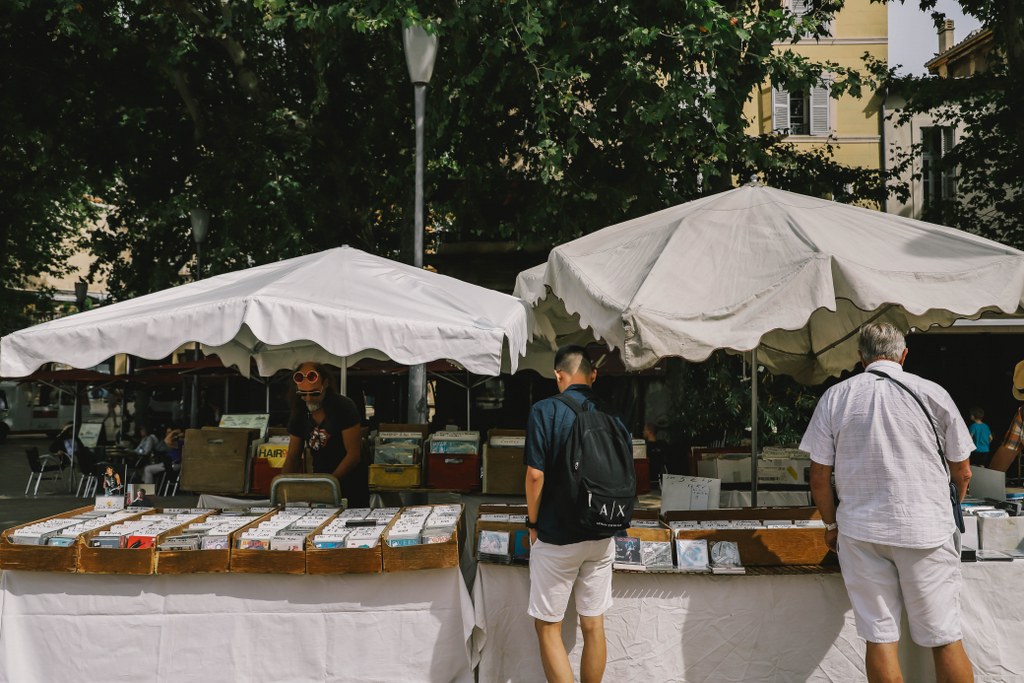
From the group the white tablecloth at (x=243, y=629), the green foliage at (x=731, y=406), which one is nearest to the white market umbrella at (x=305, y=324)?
the white tablecloth at (x=243, y=629)

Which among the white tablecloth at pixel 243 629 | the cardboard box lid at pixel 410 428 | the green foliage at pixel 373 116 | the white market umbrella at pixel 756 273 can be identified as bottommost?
the white tablecloth at pixel 243 629

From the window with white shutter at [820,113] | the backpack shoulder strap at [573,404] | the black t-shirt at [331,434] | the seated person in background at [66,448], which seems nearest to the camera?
the backpack shoulder strap at [573,404]

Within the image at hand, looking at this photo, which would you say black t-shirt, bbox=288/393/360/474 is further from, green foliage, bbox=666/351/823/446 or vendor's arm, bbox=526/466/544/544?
green foliage, bbox=666/351/823/446

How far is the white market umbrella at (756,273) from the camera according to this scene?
4.15 meters

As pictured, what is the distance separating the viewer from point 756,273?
4.38 m

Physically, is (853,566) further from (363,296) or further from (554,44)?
(554,44)

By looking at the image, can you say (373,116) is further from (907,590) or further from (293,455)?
(907,590)

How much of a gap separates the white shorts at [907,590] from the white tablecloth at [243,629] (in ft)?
6.46

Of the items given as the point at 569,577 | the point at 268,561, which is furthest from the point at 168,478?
the point at 569,577

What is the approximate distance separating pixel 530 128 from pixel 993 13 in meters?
7.08

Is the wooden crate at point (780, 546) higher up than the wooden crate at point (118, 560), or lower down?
higher up

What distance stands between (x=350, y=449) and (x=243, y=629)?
1708 millimetres

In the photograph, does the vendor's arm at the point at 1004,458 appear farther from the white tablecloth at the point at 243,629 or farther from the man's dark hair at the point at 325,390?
the man's dark hair at the point at 325,390

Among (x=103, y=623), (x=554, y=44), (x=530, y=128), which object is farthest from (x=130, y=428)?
(x=103, y=623)
